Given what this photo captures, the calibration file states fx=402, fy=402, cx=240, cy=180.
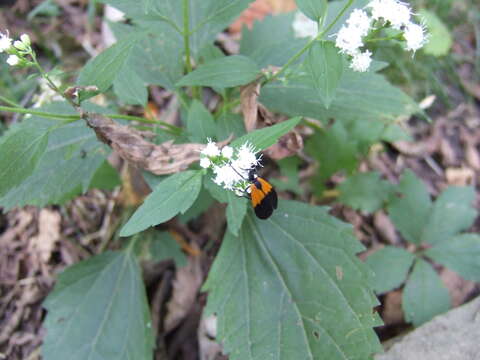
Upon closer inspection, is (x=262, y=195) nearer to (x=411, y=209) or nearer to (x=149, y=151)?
(x=149, y=151)

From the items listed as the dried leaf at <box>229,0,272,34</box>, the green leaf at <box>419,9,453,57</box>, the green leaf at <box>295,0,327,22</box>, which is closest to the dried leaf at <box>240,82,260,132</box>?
the green leaf at <box>295,0,327,22</box>

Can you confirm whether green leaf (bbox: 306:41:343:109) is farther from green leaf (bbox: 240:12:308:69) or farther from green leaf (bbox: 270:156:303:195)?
green leaf (bbox: 270:156:303:195)

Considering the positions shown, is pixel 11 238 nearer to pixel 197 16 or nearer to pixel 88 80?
pixel 88 80

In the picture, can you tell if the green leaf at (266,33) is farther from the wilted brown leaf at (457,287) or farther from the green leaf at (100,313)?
the wilted brown leaf at (457,287)

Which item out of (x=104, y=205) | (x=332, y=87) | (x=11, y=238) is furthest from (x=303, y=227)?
(x=11, y=238)

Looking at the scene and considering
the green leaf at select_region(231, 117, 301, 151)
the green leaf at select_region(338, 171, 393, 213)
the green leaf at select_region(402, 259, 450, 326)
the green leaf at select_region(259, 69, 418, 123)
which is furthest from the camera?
the green leaf at select_region(338, 171, 393, 213)

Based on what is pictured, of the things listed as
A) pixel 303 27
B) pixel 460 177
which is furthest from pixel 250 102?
pixel 460 177
